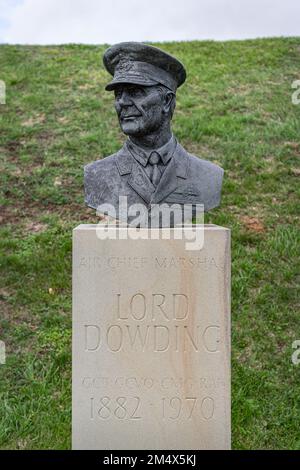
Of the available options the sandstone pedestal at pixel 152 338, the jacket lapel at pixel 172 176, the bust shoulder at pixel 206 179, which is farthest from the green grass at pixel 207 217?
the jacket lapel at pixel 172 176

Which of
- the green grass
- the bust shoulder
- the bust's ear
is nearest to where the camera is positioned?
the bust's ear

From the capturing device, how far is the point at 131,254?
320 cm

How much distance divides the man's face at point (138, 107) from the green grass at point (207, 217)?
2174 mm

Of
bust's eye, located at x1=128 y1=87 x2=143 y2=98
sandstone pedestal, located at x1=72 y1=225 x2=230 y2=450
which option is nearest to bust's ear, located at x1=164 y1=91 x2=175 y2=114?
bust's eye, located at x1=128 y1=87 x2=143 y2=98

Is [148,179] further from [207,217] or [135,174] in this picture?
[207,217]

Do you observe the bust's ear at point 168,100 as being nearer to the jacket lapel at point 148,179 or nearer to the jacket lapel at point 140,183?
the jacket lapel at point 148,179

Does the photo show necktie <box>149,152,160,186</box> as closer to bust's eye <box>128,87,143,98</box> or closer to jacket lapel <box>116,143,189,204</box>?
jacket lapel <box>116,143,189,204</box>

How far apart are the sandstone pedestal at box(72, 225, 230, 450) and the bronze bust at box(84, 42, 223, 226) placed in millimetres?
287

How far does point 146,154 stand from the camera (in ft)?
11.3

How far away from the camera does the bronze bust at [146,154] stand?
3266mm

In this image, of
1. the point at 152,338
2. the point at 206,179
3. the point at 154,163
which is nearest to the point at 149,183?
the point at 154,163

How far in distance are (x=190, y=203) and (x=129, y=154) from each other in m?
0.47

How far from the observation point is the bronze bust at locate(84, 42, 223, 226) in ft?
10.7

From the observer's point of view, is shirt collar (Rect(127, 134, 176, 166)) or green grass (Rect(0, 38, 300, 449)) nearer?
shirt collar (Rect(127, 134, 176, 166))
